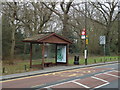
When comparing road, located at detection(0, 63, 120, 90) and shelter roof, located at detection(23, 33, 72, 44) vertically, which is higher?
shelter roof, located at detection(23, 33, 72, 44)

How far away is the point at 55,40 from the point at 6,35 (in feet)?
44.7

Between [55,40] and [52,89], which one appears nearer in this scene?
[52,89]

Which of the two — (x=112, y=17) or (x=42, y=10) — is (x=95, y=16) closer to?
(x=112, y=17)

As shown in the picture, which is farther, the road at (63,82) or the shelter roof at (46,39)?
the shelter roof at (46,39)

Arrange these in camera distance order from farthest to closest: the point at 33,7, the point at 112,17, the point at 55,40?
1. the point at 112,17
2. the point at 33,7
3. the point at 55,40

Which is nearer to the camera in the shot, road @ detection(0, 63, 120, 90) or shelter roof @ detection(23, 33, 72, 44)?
road @ detection(0, 63, 120, 90)

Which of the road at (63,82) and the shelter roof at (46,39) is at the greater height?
the shelter roof at (46,39)

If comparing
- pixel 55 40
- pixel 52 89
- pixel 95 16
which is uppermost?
pixel 95 16

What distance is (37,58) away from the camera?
1287 inches

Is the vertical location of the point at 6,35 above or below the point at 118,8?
below

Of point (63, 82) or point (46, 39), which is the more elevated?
point (46, 39)

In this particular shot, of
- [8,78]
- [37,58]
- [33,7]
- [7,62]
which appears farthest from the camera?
[37,58]

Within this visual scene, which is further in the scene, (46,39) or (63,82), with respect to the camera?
(46,39)

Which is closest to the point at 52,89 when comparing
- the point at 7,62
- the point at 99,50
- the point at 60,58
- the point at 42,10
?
the point at 60,58
